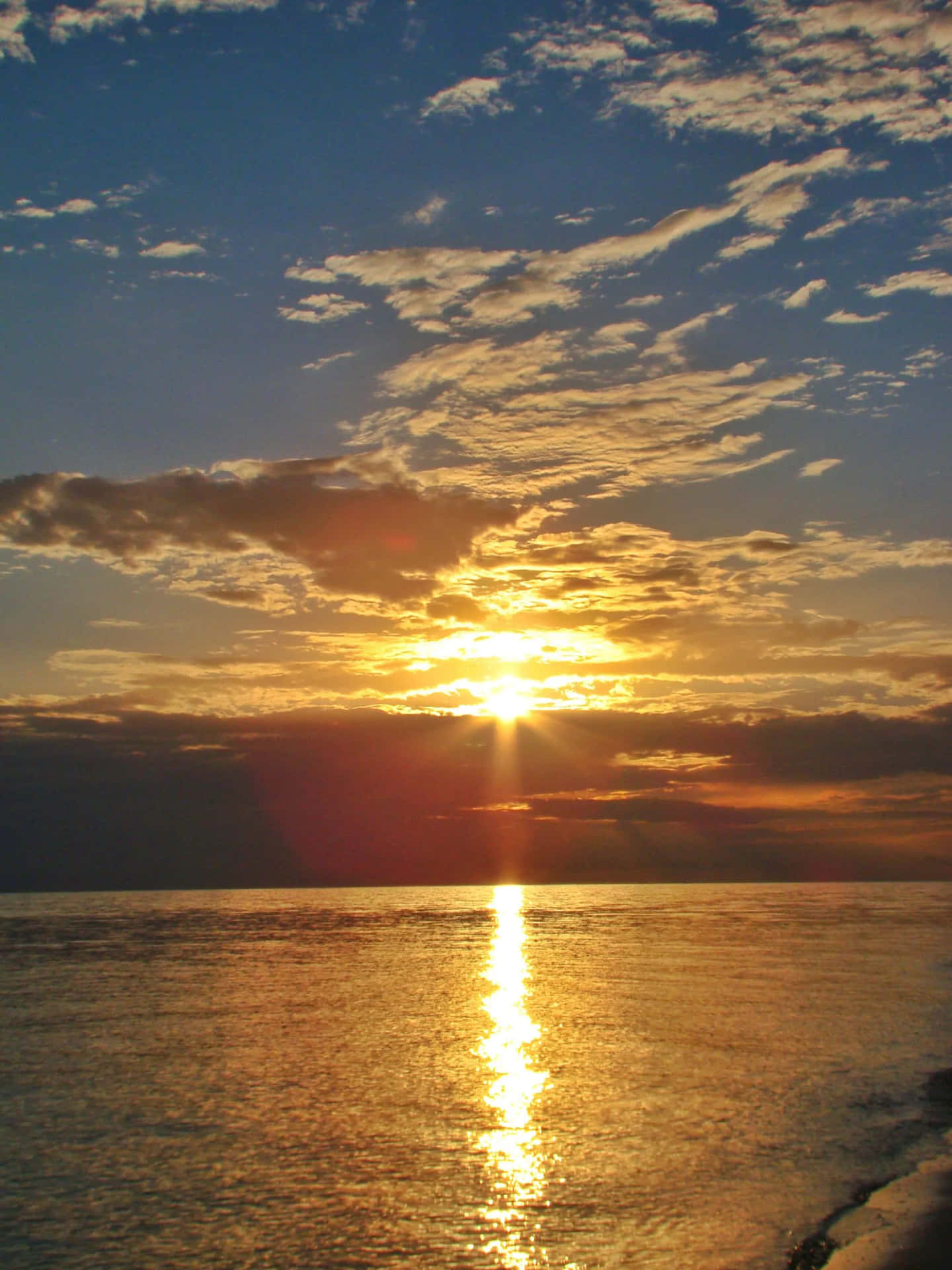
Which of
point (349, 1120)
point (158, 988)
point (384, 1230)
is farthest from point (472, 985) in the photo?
point (384, 1230)

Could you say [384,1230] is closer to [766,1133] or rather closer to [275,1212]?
[275,1212]

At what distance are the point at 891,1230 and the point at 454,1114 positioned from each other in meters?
13.4

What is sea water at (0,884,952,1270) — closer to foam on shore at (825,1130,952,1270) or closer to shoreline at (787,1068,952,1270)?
shoreline at (787,1068,952,1270)

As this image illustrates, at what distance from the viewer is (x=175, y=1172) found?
895 inches

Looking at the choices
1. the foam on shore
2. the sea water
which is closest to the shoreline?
the foam on shore

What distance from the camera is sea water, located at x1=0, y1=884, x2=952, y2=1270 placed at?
60.4ft

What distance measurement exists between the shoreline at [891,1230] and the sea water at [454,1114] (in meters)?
0.54

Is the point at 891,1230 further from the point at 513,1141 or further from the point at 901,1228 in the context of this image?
the point at 513,1141

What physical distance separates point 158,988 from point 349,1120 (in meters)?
35.5

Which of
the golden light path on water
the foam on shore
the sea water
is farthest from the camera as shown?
the sea water

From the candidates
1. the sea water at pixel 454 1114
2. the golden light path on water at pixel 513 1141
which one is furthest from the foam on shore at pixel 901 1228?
the golden light path on water at pixel 513 1141

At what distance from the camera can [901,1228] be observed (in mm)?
17609

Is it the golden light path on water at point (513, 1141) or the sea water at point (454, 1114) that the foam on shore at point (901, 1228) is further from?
the golden light path on water at point (513, 1141)

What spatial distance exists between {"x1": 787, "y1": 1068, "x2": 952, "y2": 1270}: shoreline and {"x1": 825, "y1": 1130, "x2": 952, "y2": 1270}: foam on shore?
0.04ft
